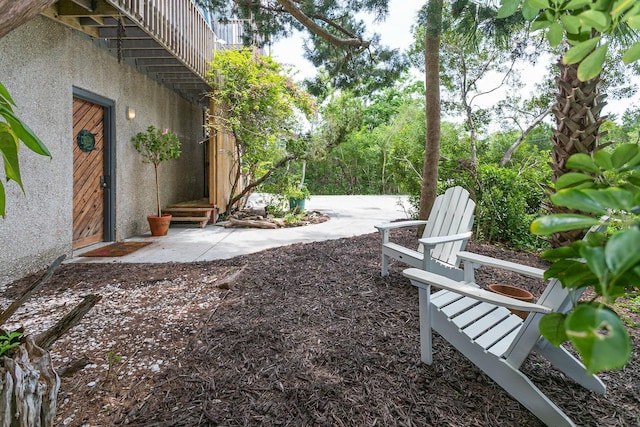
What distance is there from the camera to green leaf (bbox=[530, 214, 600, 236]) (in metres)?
0.38

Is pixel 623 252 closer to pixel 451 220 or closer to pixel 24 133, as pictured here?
pixel 24 133

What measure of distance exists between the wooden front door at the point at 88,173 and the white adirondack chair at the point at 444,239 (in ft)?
12.8

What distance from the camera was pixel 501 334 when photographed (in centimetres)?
189

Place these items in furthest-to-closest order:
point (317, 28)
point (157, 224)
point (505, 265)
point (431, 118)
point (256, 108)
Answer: point (256, 108) < point (157, 224) < point (431, 118) < point (317, 28) < point (505, 265)

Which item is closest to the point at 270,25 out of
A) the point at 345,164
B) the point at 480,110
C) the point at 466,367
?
the point at 466,367

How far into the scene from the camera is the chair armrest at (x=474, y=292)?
152cm

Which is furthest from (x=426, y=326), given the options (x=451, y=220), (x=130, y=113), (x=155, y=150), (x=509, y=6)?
(x=130, y=113)

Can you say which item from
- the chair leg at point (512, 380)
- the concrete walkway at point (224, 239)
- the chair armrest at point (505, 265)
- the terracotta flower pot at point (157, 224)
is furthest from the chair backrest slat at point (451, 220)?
the terracotta flower pot at point (157, 224)

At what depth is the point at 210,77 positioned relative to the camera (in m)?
7.05

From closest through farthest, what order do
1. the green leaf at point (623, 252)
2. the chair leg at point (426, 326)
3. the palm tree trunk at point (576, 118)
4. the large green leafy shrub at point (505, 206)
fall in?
the green leaf at point (623, 252) < the chair leg at point (426, 326) < the palm tree trunk at point (576, 118) < the large green leafy shrub at point (505, 206)

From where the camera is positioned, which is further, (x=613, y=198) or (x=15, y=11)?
(x=15, y=11)

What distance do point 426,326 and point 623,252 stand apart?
71.7 inches

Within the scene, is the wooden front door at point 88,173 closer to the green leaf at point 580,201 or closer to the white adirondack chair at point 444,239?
the white adirondack chair at point 444,239

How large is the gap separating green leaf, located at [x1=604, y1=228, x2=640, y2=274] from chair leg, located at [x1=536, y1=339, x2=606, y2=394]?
1.80 meters
